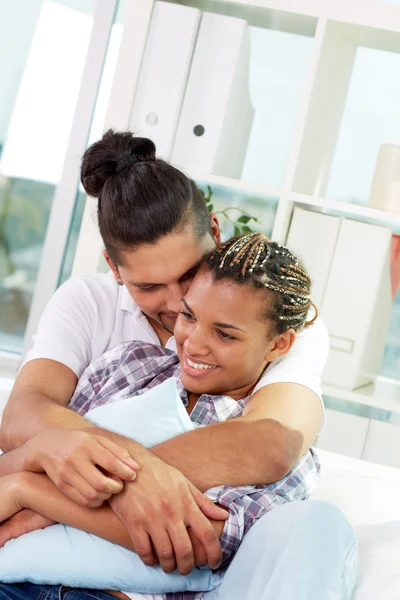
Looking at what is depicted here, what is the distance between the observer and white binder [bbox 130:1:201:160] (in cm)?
250

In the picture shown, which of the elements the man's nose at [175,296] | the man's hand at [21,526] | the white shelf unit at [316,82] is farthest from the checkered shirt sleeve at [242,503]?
the white shelf unit at [316,82]

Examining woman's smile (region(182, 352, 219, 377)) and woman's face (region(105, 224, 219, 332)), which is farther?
woman's face (region(105, 224, 219, 332))

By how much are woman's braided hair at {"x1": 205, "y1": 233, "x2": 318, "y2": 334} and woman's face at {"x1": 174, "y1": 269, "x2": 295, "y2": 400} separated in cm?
2

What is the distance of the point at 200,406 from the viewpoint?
1.45 meters

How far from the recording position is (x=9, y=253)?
11.4ft

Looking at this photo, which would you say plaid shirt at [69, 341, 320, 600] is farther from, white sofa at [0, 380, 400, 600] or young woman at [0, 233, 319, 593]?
white sofa at [0, 380, 400, 600]

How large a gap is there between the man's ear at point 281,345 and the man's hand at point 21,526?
46 centimetres

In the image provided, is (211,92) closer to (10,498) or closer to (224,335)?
(224,335)

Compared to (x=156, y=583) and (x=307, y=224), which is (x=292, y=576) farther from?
(x=307, y=224)

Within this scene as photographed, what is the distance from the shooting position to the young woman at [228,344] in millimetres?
1417

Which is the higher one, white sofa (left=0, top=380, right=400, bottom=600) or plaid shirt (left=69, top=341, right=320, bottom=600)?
plaid shirt (left=69, top=341, right=320, bottom=600)

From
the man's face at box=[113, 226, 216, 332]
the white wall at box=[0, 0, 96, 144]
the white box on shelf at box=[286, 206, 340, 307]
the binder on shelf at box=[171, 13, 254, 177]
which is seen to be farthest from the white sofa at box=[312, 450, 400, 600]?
the white wall at box=[0, 0, 96, 144]

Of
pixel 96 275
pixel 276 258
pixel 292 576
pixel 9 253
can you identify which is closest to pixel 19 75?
pixel 9 253

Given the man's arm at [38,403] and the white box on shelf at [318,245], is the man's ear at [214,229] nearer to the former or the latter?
the man's arm at [38,403]
